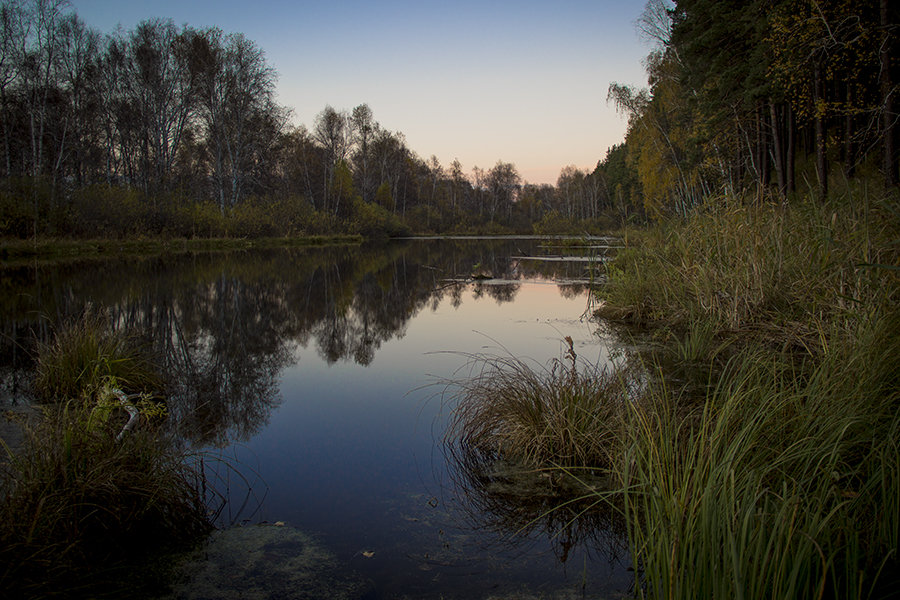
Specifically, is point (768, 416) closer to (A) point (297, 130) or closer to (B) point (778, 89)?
(B) point (778, 89)

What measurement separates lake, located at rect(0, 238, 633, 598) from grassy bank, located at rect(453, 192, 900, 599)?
0.45m

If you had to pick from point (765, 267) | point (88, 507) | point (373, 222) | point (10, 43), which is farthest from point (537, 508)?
point (373, 222)

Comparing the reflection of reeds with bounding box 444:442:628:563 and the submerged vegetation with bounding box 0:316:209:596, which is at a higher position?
the submerged vegetation with bounding box 0:316:209:596

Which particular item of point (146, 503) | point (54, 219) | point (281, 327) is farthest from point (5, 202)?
point (146, 503)

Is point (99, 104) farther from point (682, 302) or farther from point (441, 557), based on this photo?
point (441, 557)

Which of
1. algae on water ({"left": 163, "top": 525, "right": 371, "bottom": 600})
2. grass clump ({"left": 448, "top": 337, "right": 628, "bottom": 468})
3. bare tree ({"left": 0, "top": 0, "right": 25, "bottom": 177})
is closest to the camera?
algae on water ({"left": 163, "top": 525, "right": 371, "bottom": 600})

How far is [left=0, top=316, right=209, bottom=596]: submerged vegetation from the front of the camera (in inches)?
92.7

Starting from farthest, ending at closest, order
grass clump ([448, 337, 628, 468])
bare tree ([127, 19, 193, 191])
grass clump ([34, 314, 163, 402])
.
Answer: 1. bare tree ([127, 19, 193, 191])
2. grass clump ([34, 314, 163, 402])
3. grass clump ([448, 337, 628, 468])

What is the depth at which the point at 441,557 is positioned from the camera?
9.43ft

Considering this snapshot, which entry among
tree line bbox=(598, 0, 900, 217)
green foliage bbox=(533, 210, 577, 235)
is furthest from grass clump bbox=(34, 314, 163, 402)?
green foliage bbox=(533, 210, 577, 235)

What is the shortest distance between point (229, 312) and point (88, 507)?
874cm

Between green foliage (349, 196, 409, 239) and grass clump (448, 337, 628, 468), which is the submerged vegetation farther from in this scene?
green foliage (349, 196, 409, 239)

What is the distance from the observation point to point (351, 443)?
4.56 metres

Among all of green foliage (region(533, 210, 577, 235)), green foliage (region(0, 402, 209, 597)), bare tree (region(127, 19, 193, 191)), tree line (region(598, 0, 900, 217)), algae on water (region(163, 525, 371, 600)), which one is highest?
bare tree (region(127, 19, 193, 191))
